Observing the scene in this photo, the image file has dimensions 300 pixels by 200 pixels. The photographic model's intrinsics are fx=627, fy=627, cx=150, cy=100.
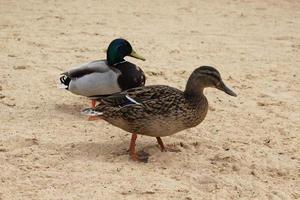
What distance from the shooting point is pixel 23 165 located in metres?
4.71

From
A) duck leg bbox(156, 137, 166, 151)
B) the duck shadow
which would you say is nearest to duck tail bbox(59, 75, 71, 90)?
the duck shadow

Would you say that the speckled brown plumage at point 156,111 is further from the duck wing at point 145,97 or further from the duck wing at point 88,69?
the duck wing at point 88,69

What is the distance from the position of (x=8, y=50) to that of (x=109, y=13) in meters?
3.46

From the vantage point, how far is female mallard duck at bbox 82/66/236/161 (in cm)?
493

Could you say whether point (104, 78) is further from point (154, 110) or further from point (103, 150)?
point (154, 110)

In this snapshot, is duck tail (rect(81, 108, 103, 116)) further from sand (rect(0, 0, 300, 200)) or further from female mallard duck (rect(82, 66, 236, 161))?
sand (rect(0, 0, 300, 200))

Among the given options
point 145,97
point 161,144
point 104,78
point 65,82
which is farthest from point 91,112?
point 65,82

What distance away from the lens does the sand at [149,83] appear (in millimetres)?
4516

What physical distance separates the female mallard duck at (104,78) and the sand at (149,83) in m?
0.27

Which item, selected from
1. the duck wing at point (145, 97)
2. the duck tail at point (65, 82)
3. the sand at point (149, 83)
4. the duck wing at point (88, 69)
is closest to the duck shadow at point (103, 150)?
the sand at point (149, 83)

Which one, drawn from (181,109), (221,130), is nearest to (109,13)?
(221,130)

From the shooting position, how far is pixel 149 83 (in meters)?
7.25

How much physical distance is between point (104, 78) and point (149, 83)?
3.81 feet

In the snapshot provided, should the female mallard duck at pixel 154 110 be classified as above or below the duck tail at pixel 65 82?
above
